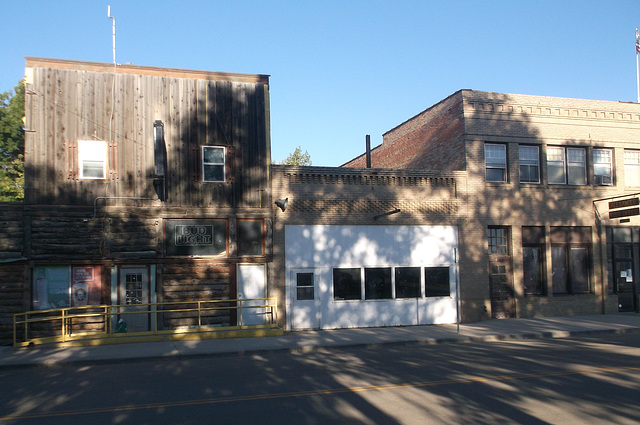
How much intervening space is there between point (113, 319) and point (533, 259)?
16.4 m

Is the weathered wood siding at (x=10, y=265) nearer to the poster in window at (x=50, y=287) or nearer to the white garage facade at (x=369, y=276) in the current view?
the poster in window at (x=50, y=287)

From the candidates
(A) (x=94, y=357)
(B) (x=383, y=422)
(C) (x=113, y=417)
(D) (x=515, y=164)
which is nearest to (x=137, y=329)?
(A) (x=94, y=357)

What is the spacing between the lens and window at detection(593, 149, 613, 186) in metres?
22.7

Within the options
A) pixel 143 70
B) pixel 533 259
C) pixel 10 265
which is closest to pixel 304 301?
pixel 10 265

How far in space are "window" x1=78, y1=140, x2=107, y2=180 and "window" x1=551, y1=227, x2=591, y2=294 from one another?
17794 millimetres

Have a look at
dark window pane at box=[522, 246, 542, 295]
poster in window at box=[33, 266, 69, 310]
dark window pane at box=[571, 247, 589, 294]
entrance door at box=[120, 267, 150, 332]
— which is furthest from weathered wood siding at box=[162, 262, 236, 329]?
dark window pane at box=[571, 247, 589, 294]

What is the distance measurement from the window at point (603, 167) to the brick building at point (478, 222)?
2.2 inches

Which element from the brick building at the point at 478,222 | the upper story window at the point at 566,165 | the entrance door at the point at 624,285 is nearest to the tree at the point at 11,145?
the brick building at the point at 478,222

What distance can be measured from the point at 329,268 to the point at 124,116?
874cm

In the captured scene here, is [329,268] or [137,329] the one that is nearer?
[137,329]

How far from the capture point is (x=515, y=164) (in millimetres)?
21328

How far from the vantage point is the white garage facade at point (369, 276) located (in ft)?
60.5

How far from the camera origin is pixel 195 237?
1753cm

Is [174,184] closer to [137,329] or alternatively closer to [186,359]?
[137,329]
